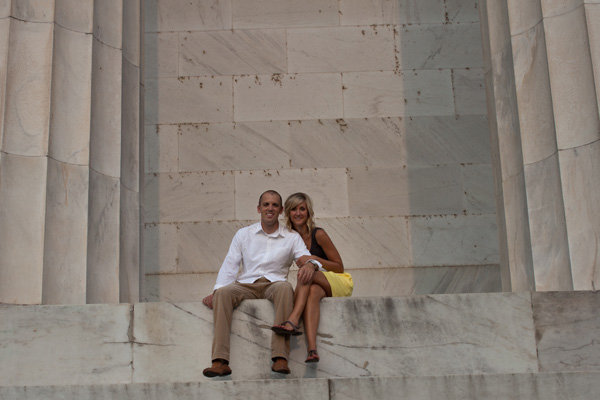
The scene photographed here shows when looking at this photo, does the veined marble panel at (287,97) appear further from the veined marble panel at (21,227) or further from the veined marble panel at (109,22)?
the veined marble panel at (21,227)

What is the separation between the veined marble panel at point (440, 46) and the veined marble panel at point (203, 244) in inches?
145

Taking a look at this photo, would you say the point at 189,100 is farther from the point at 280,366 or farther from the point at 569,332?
the point at 569,332

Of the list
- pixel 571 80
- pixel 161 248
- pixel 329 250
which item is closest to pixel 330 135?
pixel 161 248

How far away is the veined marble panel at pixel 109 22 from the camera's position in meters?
11.4

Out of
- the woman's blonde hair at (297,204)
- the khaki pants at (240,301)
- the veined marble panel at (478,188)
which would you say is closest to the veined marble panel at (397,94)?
the veined marble panel at (478,188)

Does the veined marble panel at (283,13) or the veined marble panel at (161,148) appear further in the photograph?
the veined marble panel at (283,13)

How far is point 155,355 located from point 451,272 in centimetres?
627

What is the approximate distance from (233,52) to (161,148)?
207 cm

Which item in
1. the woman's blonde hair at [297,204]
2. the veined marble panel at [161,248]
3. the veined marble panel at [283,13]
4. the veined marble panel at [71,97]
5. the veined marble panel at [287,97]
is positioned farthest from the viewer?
the veined marble panel at [283,13]

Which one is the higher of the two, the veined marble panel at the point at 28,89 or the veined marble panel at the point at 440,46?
the veined marble panel at the point at 440,46

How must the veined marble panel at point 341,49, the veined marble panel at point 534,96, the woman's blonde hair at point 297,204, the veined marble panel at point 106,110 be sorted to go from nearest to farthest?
the woman's blonde hair at point 297,204, the veined marble panel at point 534,96, the veined marble panel at point 106,110, the veined marble panel at point 341,49

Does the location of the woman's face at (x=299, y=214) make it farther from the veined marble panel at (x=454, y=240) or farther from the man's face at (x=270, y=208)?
the veined marble panel at (x=454, y=240)

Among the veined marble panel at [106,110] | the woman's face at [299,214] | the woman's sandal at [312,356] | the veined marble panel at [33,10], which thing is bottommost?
the woman's sandal at [312,356]

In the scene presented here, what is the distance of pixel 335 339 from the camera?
8.92m
